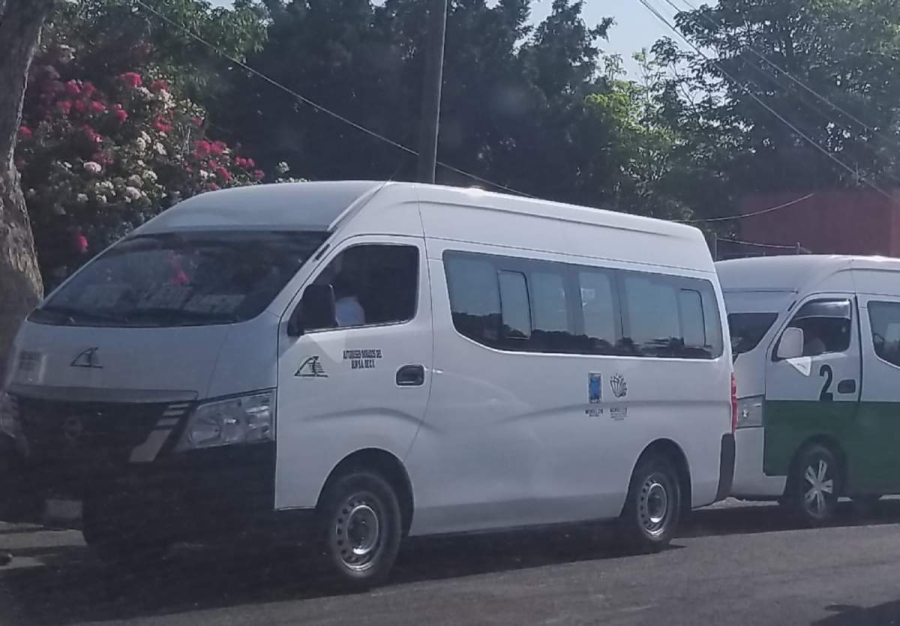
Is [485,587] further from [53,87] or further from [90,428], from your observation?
[53,87]

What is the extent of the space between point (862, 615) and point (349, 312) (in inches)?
141

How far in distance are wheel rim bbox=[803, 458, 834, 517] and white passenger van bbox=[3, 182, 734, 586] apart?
267 centimetres

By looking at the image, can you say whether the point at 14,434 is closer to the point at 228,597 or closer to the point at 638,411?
the point at 228,597

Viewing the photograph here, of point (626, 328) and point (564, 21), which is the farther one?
point (564, 21)

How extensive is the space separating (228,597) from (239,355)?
4.91 ft

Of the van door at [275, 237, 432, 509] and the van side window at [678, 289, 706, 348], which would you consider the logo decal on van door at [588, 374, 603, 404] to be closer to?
the van side window at [678, 289, 706, 348]

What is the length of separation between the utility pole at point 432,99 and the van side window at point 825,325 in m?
4.36

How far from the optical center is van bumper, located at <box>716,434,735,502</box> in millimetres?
12102

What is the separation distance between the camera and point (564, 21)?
3491 cm

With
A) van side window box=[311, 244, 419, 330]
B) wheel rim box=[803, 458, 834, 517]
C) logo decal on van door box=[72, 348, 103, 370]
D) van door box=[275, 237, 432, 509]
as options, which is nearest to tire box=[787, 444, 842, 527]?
wheel rim box=[803, 458, 834, 517]

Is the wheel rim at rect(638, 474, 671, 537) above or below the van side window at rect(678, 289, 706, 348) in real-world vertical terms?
below

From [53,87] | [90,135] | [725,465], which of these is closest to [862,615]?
→ [725,465]

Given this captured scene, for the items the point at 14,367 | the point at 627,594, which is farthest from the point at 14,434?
the point at 627,594

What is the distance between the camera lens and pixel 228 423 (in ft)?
26.2
